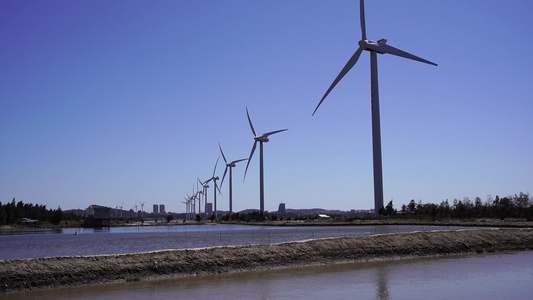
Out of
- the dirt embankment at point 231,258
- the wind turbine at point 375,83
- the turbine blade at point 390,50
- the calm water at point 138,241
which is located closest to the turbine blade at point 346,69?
the wind turbine at point 375,83

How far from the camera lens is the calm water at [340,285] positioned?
1912 cm

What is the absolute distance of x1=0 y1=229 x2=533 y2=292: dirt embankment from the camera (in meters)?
21.4

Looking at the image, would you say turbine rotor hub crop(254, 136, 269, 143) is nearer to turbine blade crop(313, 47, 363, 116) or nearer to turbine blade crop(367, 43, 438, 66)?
turbine blade crop(367, 43, 438, 66)

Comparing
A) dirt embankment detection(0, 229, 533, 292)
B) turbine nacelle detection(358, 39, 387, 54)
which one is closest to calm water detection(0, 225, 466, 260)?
dirt embankment detection(0, 229, 533, 292)

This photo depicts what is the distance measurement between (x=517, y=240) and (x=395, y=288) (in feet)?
79.0

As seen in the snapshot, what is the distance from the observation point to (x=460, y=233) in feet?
128

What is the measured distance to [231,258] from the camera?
86.6ft

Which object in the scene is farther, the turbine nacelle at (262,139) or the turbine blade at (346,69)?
the turbine nacelle at (262,139)

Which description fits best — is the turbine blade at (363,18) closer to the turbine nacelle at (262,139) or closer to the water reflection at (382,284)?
the water reflection at (382,284)

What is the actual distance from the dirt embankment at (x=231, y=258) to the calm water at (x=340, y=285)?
0.80 metres

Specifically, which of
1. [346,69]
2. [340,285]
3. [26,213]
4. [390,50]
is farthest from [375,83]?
[26,213]

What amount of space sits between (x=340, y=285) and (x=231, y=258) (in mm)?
6917

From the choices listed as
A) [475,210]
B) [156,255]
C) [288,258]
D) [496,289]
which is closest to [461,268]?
[496,289]

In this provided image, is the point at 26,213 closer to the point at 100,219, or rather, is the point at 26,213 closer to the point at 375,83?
the point at 100,219
